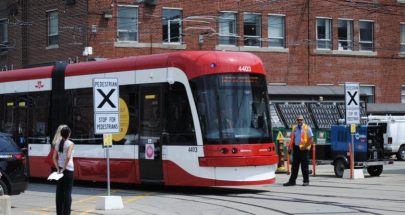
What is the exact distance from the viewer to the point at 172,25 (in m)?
37.0

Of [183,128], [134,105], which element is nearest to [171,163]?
[183,128]

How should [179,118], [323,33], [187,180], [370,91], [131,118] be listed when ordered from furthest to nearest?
[370,91], [323,33], [131,118], [179,118], [187,180]

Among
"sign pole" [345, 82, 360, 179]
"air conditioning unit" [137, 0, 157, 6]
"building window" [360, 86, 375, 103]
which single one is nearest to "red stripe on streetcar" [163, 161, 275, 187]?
"sign pole" [345, 82, 360, 179]

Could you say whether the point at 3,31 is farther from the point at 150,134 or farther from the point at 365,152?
the point at 150,134

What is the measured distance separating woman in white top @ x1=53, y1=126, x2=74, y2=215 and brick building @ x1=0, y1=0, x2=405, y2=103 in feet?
70.6

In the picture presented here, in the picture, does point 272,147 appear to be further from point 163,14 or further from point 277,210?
point 163,14

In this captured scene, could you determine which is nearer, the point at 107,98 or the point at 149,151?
the point at 107,98

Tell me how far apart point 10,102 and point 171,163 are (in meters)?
7.70

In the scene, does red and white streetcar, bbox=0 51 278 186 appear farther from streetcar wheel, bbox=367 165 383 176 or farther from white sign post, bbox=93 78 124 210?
streetcar wheel, bbox=367 165 383 176

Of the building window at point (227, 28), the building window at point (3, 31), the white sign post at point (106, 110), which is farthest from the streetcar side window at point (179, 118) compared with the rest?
the building window at point (3, 31)

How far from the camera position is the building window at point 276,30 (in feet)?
131

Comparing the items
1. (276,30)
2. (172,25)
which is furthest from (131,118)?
(276,30)

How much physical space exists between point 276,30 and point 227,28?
3.30 metres

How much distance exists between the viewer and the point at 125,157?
60.3 ft
